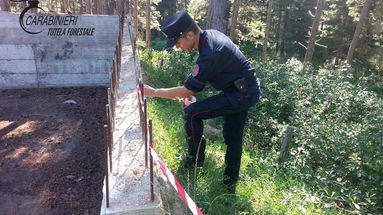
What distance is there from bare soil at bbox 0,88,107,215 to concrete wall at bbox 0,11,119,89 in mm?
557

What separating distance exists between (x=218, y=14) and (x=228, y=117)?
7.24 metres

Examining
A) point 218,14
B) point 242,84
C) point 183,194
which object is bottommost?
point 183,194

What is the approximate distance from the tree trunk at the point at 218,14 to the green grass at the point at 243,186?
611cm

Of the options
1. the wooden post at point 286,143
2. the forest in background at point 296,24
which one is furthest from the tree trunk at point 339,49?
the wooden post at point 286,143

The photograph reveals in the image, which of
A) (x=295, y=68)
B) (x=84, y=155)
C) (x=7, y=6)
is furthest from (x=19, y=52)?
(x=295, y=68)

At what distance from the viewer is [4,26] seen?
22.5 feet

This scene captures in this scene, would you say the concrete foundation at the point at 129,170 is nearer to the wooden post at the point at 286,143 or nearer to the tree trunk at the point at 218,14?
the wooden post at the point at 286,143

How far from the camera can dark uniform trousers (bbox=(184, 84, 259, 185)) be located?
2996 millimetres

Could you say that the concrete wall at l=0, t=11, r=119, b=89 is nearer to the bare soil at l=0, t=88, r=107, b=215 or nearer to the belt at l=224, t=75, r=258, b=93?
the bare soil at l=0, t=88, r=107, b=215

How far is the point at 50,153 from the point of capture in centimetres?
453

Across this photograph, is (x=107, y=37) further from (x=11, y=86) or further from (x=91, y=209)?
(x=91, y=209)

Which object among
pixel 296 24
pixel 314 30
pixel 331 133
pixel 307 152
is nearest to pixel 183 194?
pixel 307 152

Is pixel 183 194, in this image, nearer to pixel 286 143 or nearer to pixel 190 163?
pixel 190 163

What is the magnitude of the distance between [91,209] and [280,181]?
7.72 feet
